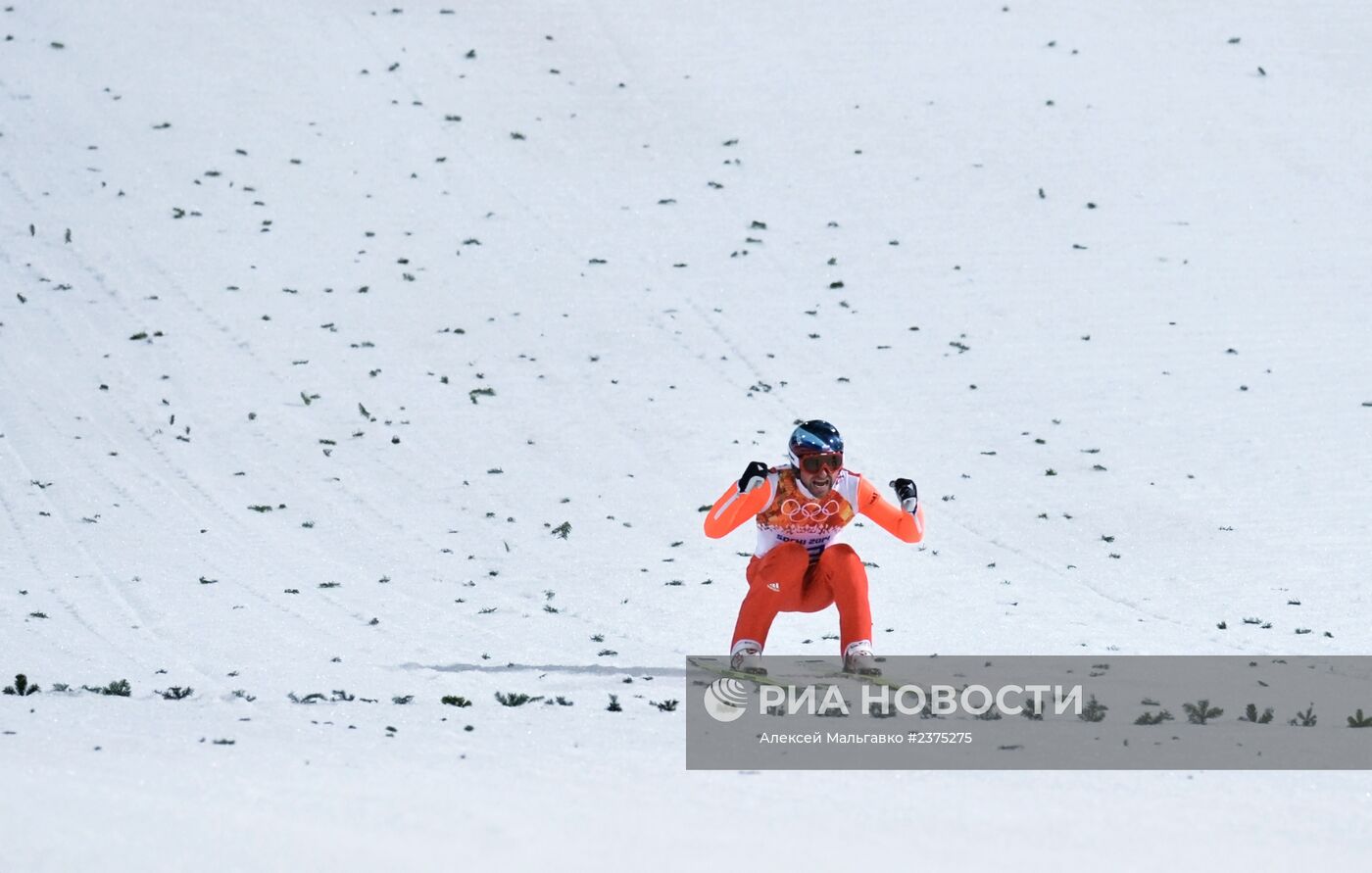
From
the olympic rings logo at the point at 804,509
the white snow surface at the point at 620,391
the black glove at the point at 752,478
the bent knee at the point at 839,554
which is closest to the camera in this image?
the white snow surface at the point at 620,391

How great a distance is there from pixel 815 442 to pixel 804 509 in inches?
15.4

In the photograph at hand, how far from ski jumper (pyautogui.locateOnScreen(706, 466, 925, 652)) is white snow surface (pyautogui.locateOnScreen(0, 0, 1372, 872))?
3.05 ft

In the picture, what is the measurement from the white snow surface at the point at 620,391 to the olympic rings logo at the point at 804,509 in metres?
1.27

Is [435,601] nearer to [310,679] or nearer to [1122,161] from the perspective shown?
[310,679]

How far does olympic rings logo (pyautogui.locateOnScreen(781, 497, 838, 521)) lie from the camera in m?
8.39

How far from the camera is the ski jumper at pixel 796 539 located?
8328 millimetres

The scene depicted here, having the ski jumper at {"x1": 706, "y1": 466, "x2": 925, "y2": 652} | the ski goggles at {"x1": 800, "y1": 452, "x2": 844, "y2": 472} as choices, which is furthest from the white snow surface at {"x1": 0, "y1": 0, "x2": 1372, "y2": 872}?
the ski goggles at {"x1": 800, "y1": 452, "x2": 844, "y2": 472}

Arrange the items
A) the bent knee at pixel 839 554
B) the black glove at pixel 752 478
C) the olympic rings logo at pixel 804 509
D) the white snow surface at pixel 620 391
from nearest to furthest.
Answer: the white snow surface at pixel 620 391, the black glove at pixel 752 478, the bent knee at pixel 839 554, the olympic rings logo at pixel 804 509

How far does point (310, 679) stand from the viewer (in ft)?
26.1

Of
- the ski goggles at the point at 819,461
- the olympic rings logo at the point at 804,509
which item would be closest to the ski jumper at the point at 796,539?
the olympic rings logo at the point at 804,509

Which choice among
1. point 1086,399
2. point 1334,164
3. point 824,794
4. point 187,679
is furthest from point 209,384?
point 1334,164

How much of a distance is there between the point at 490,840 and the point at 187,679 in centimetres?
370

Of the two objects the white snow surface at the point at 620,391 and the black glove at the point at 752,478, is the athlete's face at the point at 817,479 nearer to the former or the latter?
the black glove at the point at 752,478

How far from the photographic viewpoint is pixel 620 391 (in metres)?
14.4
